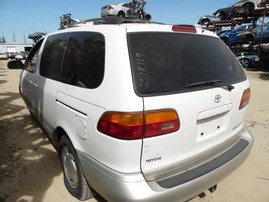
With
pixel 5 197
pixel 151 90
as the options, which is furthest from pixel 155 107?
pixel 5 197

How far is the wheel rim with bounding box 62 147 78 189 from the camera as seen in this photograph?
2.49 meters

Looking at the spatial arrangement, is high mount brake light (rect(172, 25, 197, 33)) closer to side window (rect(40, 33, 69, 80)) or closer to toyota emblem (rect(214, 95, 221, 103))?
→ toyota emblem (rect(214, 95, 221, 103))

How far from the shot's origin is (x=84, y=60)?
221 cm

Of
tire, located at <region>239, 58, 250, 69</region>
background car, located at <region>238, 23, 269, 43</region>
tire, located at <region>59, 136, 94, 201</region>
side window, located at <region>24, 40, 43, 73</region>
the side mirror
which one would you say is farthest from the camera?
background car, located at <region>238, 23, 269, 43</region>

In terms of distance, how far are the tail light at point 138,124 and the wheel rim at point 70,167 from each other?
908 mm

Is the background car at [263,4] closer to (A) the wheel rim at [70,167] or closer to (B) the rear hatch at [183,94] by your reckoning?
(B) the rear hatch at [183,94]

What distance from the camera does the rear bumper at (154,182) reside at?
1748 millimetres

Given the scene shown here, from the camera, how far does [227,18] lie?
20.6 meters

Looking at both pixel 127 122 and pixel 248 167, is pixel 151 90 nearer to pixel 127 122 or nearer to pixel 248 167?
pixel 127 122

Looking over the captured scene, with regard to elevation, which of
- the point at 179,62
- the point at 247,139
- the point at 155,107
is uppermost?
the point at 179,62

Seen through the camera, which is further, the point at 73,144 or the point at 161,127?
the point at 73,144

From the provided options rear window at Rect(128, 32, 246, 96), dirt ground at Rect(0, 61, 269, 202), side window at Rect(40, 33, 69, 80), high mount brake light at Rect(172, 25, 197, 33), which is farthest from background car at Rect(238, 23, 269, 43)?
side window at Rect(40, 33, 69, 80)

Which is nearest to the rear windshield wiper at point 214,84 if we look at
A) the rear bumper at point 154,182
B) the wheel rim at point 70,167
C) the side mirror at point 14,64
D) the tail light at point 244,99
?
the tail light at point 244,99

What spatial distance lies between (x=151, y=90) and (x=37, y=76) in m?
2.22
